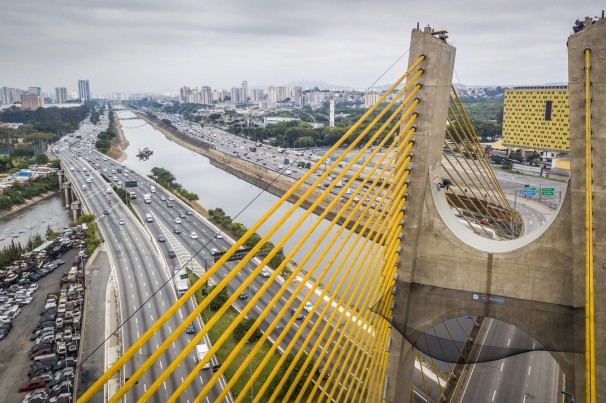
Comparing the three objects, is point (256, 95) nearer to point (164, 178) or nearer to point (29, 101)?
point (29, 101)

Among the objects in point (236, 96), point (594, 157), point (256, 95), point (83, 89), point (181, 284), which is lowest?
point (181, 284)

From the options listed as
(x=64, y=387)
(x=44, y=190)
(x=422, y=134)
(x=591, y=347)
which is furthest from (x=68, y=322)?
(x=44, y=190)

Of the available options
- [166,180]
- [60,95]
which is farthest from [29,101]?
[166,180]

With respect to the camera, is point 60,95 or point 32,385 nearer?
point 32,385

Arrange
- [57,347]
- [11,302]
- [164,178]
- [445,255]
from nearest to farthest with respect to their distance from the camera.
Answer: [445,255] < [57,347] < [11,302] < [164,178]

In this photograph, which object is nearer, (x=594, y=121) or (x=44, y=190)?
(x=594, y=121)

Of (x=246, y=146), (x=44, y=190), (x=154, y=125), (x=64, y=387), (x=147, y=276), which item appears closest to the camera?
(x=64, y=387)

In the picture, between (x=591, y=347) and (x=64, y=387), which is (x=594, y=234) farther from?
(x=64, y=387)
